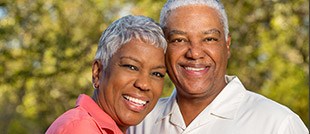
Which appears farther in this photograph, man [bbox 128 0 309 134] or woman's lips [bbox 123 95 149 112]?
man [bbox 128 0 309 134]

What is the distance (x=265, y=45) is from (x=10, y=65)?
363 cm

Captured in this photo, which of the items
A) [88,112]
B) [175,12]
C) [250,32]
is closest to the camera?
[88,112]

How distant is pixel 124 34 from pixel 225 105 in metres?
0.82

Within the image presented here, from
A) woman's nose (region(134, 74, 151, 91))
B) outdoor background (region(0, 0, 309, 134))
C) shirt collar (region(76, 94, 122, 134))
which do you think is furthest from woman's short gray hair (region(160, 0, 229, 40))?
outdoor background (region(0, 0, 309, 134))

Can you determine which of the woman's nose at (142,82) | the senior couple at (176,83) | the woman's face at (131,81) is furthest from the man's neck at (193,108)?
the woman's nose at (142,82)

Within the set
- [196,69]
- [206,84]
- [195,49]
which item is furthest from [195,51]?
[206,84]

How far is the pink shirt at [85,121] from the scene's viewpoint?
2992 millimetres

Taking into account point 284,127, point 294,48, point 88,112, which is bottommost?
point 294,48

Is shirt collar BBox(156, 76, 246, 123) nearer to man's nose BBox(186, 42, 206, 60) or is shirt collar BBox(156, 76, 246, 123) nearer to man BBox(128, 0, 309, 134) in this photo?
man BBox(128, 0, 309, 134)

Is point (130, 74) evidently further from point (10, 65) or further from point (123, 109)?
point (10, 65)

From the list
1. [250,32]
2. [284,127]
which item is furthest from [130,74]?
[250,32]

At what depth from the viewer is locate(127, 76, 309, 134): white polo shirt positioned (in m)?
3.61

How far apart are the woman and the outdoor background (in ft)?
18.3

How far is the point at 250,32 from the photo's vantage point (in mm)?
9984
